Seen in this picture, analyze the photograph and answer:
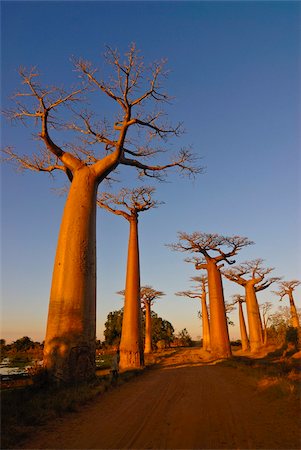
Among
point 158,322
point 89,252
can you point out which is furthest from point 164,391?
point 158,322

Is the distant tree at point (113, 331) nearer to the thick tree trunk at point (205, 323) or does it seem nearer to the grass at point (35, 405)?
the thick tree trunk at point (205, 323)

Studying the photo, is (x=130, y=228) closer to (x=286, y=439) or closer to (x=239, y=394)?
(x=239, y=394)

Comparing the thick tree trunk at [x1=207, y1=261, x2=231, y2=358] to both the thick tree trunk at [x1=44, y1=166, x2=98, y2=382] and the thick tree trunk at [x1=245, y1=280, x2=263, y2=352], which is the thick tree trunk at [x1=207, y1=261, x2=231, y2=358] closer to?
the thick tree trunk at [x1=245, y1=280, x2=263, y2=352]

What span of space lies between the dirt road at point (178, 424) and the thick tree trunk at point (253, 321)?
68.4 feet

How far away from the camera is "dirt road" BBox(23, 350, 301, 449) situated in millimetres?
3307

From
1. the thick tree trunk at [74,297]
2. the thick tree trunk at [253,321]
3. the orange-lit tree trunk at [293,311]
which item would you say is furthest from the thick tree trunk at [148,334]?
the thick tree trunk at [74,297]

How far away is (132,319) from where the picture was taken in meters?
13.6

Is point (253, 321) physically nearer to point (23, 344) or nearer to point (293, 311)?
point (293, 311)

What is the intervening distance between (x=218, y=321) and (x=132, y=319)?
7.42m

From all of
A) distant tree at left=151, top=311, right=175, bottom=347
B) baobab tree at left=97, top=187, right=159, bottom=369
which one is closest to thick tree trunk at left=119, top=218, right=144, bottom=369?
baobab tree at left=97, top=187, right=159, bottom=369

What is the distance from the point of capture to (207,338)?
31.2 meters

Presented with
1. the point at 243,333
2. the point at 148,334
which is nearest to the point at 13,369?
the point at 148,334

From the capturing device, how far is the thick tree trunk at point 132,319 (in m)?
13.0

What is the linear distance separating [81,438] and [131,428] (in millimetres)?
625
